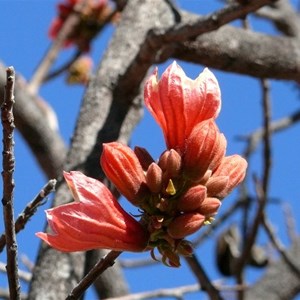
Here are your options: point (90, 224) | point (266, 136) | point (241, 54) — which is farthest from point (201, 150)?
point (266, 136)

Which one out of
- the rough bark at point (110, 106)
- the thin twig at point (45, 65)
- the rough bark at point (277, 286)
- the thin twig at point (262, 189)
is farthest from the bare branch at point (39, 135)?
the rough bark at point (277, 286)

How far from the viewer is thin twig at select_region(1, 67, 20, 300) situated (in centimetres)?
101

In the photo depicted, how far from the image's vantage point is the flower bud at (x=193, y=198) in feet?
3.76

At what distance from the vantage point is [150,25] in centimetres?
225

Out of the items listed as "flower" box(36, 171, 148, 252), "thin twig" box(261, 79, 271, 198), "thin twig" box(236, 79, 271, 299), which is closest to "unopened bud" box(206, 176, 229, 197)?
"flower" box(36, 171, 148, 252)

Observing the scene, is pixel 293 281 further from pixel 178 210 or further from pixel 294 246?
pixel 178 210

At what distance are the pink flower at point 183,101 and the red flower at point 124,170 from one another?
0.08 metres

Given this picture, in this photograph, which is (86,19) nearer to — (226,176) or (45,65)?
(45,65)

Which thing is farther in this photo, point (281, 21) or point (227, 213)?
point (281, 21)

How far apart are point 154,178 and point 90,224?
112 millimetres

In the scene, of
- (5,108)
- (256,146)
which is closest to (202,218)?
(5,108)

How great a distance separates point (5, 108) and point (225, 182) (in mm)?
343

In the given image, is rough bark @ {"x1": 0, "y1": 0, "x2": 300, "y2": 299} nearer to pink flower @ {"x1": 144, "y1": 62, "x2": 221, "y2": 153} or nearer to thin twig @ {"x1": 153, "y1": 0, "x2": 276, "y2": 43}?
thin twig @ {"x1": 153, "y1": 0, "x2": 276, "y2": 43}

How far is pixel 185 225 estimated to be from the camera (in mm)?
1126
